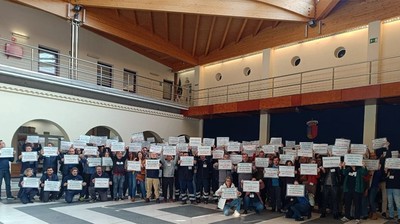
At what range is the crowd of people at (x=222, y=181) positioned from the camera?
31.0ft

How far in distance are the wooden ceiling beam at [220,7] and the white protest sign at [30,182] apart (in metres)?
8.45

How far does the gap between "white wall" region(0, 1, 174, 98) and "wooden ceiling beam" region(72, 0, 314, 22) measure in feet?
7.58

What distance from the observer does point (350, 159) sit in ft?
30.7

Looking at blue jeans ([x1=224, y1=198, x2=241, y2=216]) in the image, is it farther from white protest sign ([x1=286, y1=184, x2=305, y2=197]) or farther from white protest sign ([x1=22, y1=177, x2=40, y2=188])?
white protest sign ([x1=22, y1=177, x2=40, y2=188])

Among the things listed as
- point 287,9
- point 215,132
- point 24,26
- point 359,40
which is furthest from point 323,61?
point 24,26

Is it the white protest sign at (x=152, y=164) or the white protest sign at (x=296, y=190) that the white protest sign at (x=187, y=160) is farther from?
the white protest sign at (x=296, y=190)

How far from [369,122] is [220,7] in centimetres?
832

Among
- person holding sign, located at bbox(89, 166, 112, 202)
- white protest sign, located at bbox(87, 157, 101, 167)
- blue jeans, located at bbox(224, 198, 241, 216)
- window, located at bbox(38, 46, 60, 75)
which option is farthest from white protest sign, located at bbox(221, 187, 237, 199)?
window, located at bbox(38, 46, 60, 75)

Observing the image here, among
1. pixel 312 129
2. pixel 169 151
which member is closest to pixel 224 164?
pixel 169 151

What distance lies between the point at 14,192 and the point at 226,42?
44.4ft

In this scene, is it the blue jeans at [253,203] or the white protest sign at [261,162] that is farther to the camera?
the white protest sign at [261,162]

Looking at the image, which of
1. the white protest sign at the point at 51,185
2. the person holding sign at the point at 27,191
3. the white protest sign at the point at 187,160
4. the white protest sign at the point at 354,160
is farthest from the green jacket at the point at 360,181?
the person holding sign at the point at 27,191

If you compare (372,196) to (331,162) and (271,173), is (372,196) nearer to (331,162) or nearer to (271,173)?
(331,162)

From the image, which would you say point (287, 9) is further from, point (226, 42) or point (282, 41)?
point (226, 42)
